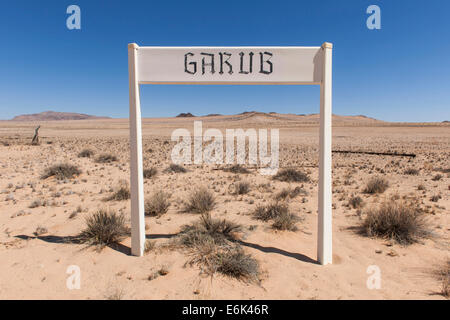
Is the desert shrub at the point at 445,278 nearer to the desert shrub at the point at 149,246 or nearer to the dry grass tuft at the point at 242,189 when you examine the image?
the desert shrub at the point at 149,246

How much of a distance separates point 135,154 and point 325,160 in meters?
2.70

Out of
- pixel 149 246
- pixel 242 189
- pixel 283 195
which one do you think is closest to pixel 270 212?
pixel 283 195

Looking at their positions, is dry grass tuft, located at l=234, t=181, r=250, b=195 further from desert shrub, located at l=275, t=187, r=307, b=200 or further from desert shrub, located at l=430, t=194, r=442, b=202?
desert shrub, located at l=430, t=194, r=442, b=202

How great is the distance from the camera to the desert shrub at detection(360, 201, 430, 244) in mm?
4562

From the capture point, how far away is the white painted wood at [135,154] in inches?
145

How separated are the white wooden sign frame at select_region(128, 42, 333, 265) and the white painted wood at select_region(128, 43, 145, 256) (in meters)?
0.01

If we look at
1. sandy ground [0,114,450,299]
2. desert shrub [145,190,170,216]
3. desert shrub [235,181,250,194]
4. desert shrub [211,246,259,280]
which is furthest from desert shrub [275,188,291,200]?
desert shrub [211,246,259,280]

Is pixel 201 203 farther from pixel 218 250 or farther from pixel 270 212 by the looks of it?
pixel 218 250

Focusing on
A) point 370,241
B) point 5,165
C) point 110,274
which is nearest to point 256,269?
point 110,274

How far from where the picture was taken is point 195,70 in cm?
367

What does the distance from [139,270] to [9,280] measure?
63.7 inches

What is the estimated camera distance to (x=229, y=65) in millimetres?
3619

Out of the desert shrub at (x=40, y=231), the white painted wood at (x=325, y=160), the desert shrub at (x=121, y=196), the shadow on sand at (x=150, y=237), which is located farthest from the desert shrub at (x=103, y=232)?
the white painted wood at (x=325, y=160)
